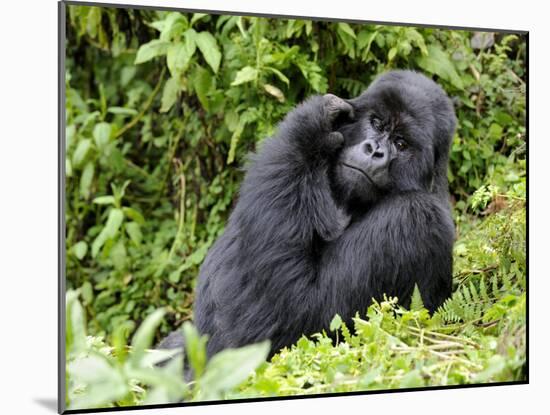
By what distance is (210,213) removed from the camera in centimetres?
464

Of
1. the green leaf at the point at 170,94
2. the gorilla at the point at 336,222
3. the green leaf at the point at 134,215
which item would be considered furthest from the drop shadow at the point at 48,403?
the green leaf at the point at 170,94

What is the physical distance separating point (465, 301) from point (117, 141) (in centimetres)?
261

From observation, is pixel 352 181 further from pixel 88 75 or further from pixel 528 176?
pixel 88 75

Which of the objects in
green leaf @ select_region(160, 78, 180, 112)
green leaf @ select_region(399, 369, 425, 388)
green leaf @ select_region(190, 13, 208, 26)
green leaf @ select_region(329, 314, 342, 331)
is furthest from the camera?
green leaf @ select_region(160, 78, 180, 112)

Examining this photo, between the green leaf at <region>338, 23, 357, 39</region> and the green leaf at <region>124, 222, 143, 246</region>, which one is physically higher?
the green leaf at <region>338, 23, 357, 39</region>

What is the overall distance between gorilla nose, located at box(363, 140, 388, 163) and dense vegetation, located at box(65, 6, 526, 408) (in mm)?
561

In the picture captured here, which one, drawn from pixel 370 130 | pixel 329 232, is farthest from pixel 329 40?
pixel 329 232

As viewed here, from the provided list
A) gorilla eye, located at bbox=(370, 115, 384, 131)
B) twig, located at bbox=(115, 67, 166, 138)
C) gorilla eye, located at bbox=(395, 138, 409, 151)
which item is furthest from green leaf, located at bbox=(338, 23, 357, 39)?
twig, located at bbox=(115, 67, 166, 138)

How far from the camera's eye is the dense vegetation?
2943mm

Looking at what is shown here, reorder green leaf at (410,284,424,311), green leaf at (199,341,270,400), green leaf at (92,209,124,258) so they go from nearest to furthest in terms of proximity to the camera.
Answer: green leaf at (199,341,270,400) → green leaf at (410,284,424,311) → green leaf at (92,209,124,258)

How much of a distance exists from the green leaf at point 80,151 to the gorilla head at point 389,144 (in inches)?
78.8

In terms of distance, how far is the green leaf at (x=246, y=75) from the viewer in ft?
12.6

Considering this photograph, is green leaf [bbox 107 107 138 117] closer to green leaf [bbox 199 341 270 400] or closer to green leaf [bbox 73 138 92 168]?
green leaf [bbox 73 138 92 168]

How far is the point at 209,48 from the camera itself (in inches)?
151
